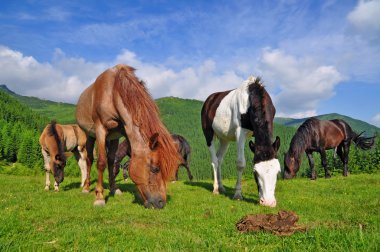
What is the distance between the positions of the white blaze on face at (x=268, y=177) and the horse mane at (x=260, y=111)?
59cm

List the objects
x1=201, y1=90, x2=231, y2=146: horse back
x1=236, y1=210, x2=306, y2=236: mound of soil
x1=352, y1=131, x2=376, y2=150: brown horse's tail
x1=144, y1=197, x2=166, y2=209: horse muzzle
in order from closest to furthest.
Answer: x1=236, y1=210, x2=306, y2=236: mound of soil → x1=144, y1=197, x2=166, y2=209: horse muzzle → x1=201, y1=90, x2=231, y2=146: horse back → x1=352, y1=131, x2=376, y2=150: brown horse's tail

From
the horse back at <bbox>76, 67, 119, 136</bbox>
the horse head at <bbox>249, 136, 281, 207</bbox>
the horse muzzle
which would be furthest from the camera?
the horse back at <bbox>76, 67, 119, 136</bbox>

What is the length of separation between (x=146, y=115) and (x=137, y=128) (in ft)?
1.38

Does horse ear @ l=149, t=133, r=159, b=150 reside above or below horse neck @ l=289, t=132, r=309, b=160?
below

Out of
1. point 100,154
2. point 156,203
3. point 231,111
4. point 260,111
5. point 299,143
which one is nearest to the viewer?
point 156,203

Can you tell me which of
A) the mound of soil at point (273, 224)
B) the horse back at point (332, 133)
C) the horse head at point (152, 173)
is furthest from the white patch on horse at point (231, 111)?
the horse back at point (332, 133)

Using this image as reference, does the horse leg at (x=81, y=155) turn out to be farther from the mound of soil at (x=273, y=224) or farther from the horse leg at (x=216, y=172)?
the mound of soil at (x=273, y=224)

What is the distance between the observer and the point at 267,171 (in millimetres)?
7570

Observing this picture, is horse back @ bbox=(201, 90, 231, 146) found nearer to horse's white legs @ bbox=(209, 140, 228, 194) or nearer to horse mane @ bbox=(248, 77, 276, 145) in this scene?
horse's white legs @ bbox=(209, 140, 228, 194)

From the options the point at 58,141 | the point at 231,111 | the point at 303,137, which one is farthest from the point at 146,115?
the point at 303,137

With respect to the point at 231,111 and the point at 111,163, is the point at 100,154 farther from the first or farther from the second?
the point at 231,111

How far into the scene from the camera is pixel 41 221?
6164 millimetres

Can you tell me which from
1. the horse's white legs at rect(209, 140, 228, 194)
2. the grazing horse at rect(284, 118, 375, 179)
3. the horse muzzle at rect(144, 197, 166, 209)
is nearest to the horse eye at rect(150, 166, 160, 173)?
the horse muzzle at rect(144, 197, 166, 209)

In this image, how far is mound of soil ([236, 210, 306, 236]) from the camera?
4660mm
